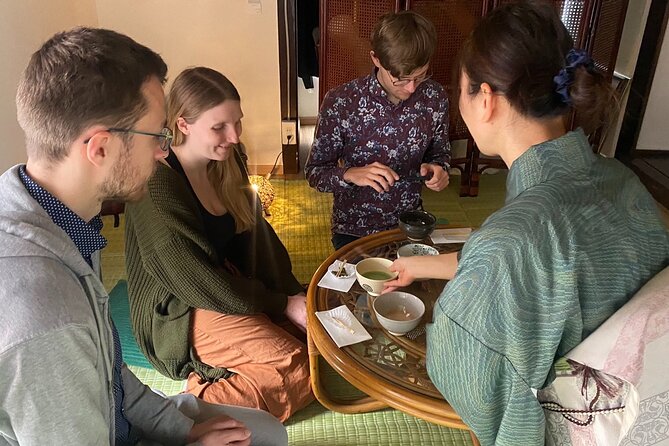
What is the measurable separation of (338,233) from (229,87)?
829mm

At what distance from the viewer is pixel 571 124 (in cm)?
106

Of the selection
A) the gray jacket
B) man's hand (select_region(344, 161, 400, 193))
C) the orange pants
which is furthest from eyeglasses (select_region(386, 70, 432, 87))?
the gray jacket

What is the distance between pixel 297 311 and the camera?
187 cm

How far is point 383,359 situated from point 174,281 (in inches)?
27.4

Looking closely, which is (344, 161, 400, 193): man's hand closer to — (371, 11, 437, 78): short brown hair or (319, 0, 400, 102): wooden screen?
(371, 11, 437, 78): short brown hair

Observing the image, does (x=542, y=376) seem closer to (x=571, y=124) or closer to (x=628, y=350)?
(x=628, y=350)

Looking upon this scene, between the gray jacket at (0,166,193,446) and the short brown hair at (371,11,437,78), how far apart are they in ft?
4.10

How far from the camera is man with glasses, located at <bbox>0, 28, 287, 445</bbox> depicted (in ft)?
2.50

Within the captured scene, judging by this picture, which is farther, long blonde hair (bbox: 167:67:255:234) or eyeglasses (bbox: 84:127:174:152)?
long blonde hair (bbox: 167:67:255:234)

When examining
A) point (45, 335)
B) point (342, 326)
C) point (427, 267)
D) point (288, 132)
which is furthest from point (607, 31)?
point (45, 335)

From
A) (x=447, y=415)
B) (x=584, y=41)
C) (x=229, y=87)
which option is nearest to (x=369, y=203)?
(x=229, y=87)

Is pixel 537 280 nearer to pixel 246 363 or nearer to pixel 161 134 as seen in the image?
pixel 161 134

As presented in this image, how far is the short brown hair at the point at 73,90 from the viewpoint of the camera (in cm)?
85

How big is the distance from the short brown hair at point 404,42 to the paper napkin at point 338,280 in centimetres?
72
